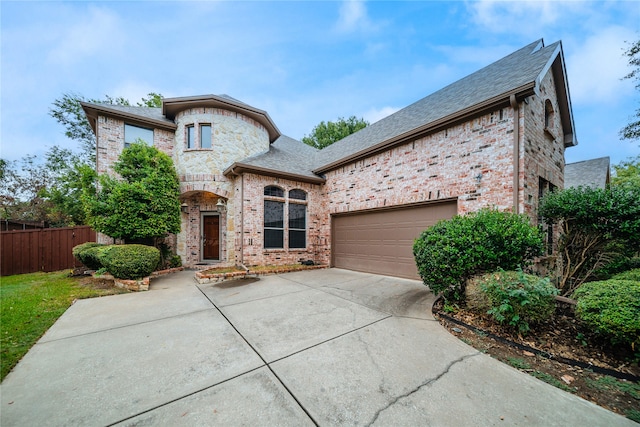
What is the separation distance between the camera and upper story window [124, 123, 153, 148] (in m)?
8.77

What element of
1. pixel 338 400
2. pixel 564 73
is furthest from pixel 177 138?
pixel 564 73

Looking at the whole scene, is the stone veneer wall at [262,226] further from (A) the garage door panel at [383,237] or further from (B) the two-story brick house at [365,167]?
(A) the garage door panel at [383,237]

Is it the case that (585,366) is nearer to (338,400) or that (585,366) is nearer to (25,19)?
(338,400)

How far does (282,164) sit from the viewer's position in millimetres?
9352

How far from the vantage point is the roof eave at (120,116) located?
8.07 meters

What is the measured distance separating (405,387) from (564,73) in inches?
383

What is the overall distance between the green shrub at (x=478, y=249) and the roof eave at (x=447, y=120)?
2688mm

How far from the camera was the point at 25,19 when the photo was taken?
4902 mm

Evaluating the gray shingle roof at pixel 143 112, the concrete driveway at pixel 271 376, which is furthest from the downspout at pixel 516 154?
the gray shingle roof at pixel 143 112

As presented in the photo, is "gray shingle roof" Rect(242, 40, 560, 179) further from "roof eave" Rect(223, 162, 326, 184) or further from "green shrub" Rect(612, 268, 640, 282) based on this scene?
"green shrub" Rect(612, 268, 640, 282)

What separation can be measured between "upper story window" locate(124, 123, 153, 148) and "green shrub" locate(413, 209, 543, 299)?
1090 cm

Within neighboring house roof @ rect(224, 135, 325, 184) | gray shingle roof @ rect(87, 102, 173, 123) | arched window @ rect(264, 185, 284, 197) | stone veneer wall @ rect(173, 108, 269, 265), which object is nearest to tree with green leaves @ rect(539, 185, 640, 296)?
neighboring house roof @ rect(224, 135, 325, 184)

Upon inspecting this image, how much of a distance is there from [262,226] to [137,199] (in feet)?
12.9

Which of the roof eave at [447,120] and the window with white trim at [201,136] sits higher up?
the window with white trim at [201,136]
